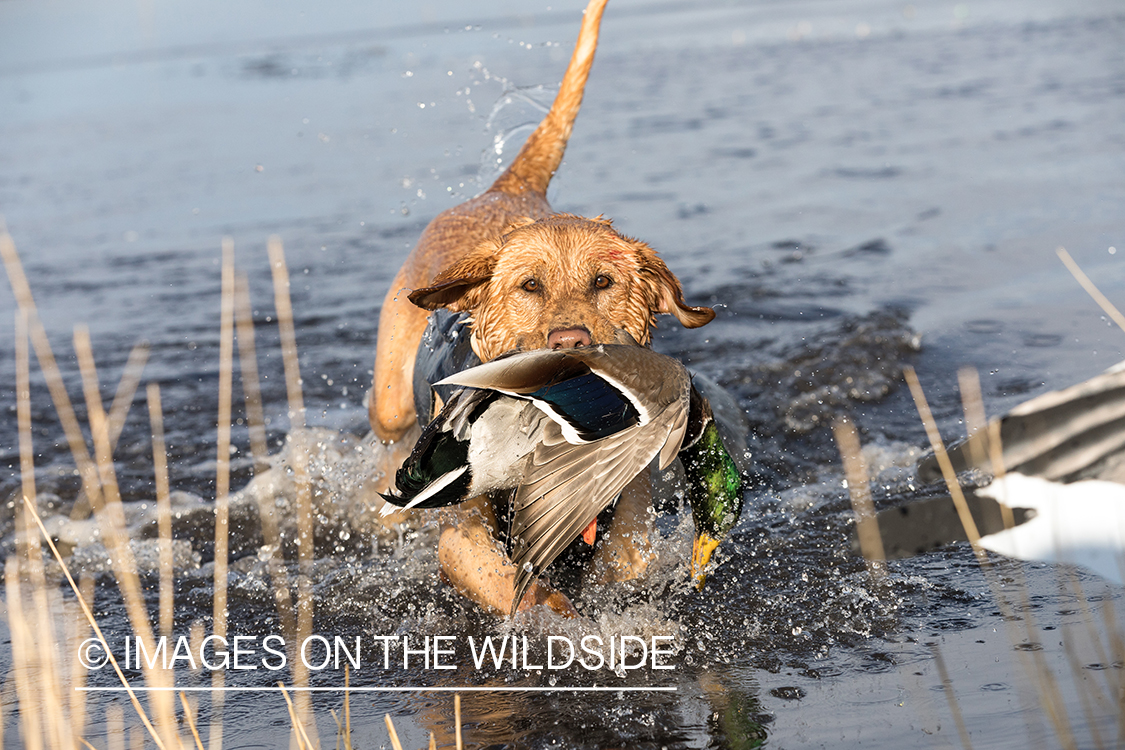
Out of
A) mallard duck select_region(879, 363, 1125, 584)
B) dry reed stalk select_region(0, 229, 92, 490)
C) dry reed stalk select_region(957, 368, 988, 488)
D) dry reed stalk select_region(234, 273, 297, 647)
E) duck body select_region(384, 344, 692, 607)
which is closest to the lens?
duck body select_region(384, 344, 692, 607)

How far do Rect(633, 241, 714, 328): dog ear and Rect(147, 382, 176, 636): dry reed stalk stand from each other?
1712mm

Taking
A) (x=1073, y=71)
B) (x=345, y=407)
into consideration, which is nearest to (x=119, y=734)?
(x=345, y=407)

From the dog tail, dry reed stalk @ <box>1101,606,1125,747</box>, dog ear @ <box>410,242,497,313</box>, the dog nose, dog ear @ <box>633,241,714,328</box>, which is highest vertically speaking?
the dog tail

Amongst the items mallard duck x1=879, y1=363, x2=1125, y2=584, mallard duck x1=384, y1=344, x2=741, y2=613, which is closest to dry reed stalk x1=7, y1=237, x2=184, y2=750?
mallard duck x1=384, y1=344, x2=741, y2=613

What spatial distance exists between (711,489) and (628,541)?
0.56m

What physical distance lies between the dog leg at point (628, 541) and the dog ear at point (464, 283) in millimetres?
825

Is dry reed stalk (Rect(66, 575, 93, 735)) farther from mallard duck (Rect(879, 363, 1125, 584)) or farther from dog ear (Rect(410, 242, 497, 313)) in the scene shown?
mallard duck (Rect(879, 363, 1125, 584))

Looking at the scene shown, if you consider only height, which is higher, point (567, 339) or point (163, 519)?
point (567, 339)

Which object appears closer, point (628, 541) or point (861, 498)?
point (628, 541)

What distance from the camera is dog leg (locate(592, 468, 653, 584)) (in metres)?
3.33

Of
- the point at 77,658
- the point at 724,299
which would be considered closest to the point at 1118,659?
the point at 77,658

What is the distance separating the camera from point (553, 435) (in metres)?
2.39

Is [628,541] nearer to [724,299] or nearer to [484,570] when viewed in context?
[484,570]

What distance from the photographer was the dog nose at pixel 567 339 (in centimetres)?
265
